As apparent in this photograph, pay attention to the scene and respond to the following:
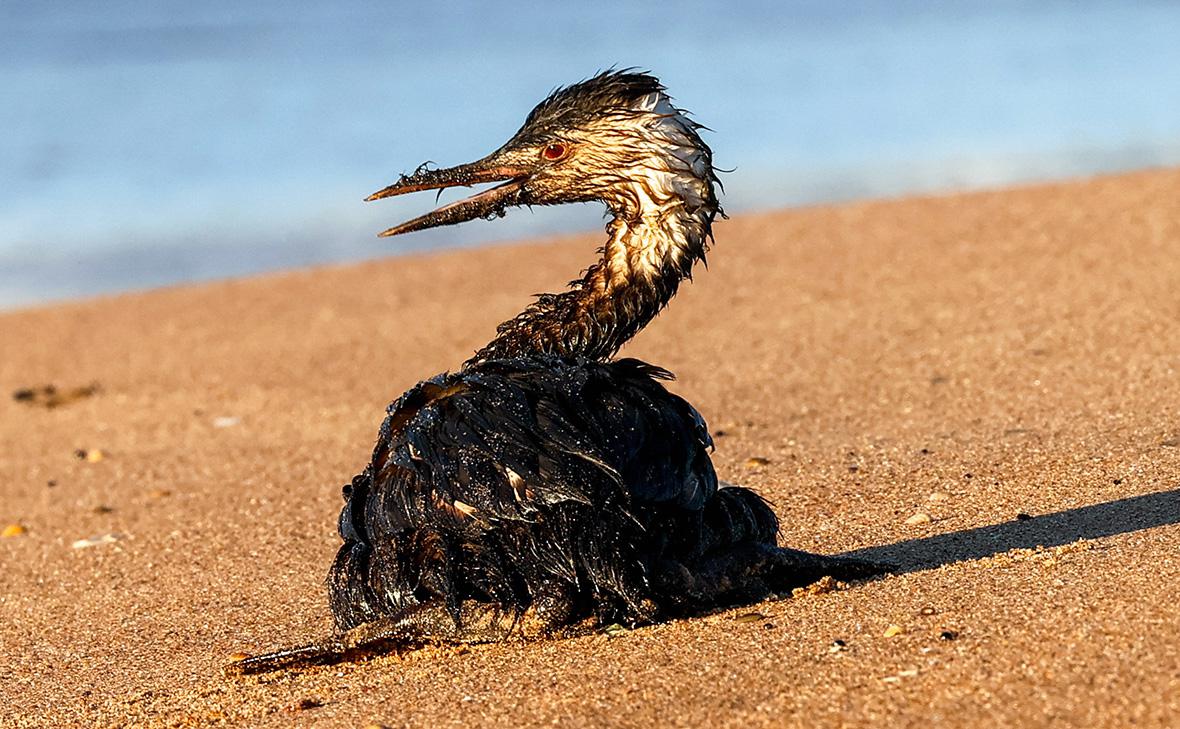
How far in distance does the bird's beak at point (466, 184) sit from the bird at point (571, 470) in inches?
0.5

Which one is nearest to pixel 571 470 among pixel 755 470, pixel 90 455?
pixel 755 470

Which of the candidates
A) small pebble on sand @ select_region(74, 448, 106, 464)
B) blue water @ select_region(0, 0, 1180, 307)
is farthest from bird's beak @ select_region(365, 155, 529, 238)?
blue water @ select_region(0, 0, 1180, 307)

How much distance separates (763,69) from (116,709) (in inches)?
763

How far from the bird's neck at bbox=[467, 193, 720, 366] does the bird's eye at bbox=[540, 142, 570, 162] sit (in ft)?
0.79

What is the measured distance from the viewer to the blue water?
16125 millimetres

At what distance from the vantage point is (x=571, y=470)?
4461 mm

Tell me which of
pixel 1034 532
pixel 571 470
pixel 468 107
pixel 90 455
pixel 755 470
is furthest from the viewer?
pixel 468 107

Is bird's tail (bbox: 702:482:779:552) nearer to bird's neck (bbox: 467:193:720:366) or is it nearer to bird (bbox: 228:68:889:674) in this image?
bird (bbox: 228:68:889:674)

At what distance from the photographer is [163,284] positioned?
48.9ft

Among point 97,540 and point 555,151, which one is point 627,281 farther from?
point 97,540

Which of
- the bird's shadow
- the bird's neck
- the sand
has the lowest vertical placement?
the bird's shadow

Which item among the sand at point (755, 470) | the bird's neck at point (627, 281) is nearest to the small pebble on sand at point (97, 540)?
the sand at point (755, 470)

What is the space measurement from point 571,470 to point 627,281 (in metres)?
0.65

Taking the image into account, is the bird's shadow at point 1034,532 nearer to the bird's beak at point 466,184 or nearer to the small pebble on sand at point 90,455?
the bird's beak at point 466,184
